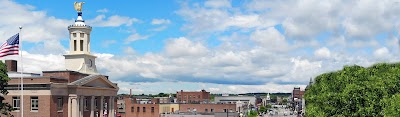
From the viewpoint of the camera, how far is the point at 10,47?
48656 mm

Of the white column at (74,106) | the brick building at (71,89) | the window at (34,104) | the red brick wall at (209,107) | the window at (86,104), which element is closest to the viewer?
the brick building at (71,89)

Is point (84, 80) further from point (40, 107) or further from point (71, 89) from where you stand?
point (40, 107)

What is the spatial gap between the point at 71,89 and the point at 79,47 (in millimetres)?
12609

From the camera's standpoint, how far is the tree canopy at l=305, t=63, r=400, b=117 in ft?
121

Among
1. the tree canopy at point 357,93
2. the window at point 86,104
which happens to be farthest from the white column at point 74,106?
the tree canopy at point 357,93

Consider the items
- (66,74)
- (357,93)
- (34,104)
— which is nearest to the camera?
(357,93)

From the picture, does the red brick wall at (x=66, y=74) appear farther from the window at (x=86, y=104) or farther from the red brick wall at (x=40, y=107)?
the red brick wall at (x=40, y=107)

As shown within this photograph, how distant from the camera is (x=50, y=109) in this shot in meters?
68.7

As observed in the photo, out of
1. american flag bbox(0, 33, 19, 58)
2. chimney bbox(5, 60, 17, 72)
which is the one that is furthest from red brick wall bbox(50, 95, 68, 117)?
american flag bbox(0, 33, 19, 58)

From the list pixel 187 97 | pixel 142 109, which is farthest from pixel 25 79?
pixel 187 97

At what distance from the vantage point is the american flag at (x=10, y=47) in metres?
48.5

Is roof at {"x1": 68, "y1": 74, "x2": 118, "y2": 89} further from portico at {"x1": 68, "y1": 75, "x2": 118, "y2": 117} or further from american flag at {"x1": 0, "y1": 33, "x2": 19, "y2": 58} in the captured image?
american flag at {"x1": 0, "y1": 33, "x2": 19, "y2": 58}

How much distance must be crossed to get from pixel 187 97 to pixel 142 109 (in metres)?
67.5

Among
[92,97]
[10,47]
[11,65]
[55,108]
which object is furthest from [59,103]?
[10,47]
